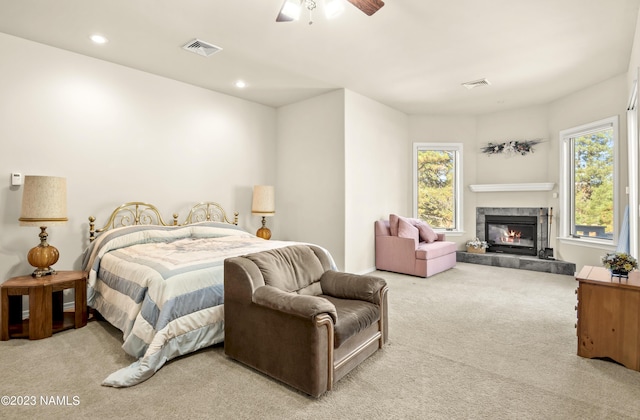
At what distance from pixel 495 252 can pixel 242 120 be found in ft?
17.6

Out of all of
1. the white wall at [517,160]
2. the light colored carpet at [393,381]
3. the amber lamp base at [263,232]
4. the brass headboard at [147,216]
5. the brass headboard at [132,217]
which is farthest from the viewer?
the white wall at [517,160]

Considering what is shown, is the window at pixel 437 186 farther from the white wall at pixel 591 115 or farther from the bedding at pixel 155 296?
the bedding at pixel 155 296

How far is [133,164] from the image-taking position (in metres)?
4.27

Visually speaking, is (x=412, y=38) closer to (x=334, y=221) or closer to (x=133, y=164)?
(x=334, y=221)

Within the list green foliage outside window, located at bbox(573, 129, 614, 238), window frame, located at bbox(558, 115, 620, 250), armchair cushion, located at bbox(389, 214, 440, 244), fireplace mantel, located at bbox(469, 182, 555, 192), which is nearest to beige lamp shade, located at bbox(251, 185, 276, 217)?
armchair cushion, located at bbox(389, 214, 440, 244)

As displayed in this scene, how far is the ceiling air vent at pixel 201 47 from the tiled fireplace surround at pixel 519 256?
553cm

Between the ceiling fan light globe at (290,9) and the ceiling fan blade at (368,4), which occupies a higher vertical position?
the ceiling fan blade at (368,4)

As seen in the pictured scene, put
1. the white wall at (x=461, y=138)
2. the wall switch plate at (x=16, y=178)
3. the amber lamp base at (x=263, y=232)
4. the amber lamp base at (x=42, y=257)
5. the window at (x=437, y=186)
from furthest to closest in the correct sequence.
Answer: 1. the window at (x=437, y=186)
2. the white wall at (x=461, y=138)
3. the amber lamp base at (x=263, y=232)
4. the wall switch plate at (x=16, y=178)
5. the amber lamp base at (x=42, y=257)

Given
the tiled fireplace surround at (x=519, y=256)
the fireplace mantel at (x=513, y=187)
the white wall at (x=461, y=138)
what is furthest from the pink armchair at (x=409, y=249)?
the fireplace mantel at (x=513, y=187)

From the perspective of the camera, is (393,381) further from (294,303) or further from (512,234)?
(512,234)

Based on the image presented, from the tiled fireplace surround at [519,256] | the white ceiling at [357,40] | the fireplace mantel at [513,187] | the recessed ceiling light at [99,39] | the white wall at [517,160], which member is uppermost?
the white ceiling at [357,40]

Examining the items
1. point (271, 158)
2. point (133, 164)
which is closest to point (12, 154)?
point (133, 164)

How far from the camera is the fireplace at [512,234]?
20.3 feet

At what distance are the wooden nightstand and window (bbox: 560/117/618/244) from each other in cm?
661
